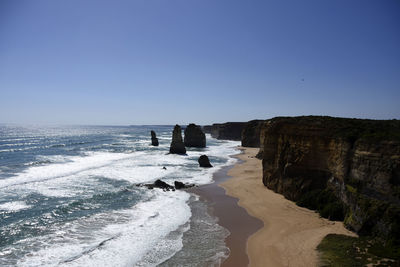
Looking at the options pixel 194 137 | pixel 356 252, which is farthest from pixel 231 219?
pixel 194 137

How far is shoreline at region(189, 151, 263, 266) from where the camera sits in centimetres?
1403

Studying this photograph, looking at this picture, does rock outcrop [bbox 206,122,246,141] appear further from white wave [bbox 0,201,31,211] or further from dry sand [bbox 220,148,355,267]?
white wave [bbox 0,201,31,211]

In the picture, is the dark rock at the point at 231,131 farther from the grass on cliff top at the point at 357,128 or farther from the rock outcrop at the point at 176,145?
the grass on cliff top at the point at 357,128

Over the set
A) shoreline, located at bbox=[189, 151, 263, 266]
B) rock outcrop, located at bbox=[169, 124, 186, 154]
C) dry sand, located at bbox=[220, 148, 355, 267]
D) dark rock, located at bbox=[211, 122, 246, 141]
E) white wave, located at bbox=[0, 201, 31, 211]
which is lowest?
white wave, located at bbox=[0, 201, 31, 211]

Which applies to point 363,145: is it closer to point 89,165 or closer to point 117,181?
point 117,181

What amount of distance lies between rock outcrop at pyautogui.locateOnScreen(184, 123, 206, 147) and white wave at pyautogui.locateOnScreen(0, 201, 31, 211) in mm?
55541

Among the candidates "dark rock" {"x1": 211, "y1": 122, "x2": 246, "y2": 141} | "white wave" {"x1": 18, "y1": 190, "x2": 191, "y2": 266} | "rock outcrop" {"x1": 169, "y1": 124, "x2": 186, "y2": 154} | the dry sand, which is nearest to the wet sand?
the dry sand

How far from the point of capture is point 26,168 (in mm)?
40156

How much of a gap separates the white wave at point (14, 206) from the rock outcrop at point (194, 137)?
55.5 meters

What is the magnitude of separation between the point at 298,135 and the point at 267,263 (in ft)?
42.8

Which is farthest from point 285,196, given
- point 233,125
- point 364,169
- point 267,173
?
point 233,125

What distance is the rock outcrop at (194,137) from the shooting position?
7662 cm

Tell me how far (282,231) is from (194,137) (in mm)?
60466

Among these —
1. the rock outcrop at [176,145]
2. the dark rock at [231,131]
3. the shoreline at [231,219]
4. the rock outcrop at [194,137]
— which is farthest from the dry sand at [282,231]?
the dark rock at [231,131]
